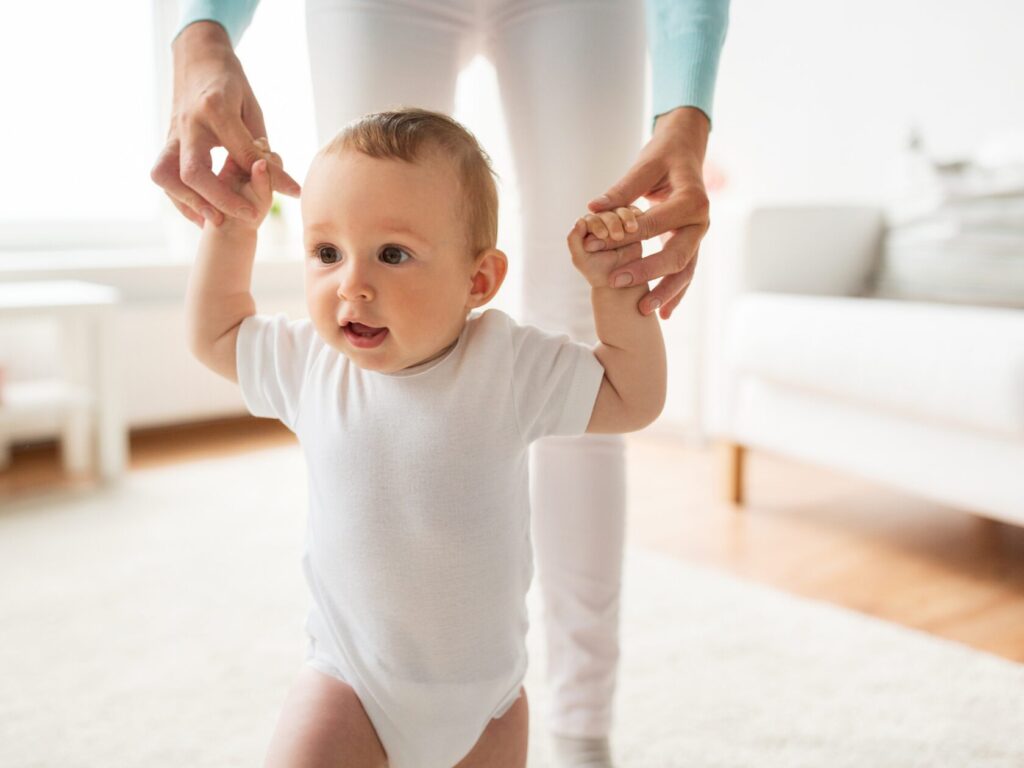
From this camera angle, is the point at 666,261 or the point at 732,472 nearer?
the point at 666,261

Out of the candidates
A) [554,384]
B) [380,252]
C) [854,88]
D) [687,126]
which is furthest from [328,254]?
[854,88]

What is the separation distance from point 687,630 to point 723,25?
960 mm

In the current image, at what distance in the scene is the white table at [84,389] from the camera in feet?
7.56

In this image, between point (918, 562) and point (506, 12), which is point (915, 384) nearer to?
point (918, 562)

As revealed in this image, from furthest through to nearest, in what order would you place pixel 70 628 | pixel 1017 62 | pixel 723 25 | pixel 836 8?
1. pixel 836 8
2. pixel 1017 62
3. pixel 70 628
4. pixel 723 25

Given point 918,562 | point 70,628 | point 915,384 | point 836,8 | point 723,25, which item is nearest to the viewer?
point 723,25

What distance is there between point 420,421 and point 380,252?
0.13 meters

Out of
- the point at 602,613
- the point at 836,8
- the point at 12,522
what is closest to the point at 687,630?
the point at 602,613

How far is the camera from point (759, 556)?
185 centimetres

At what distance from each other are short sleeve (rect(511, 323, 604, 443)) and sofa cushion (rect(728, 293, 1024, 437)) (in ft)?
3.55

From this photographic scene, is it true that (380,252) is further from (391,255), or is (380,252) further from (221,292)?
(221,292)

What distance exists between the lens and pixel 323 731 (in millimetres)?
711

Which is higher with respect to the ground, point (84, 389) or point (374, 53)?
point (374, 53)

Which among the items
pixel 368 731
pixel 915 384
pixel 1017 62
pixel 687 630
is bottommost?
pixel 687 630
